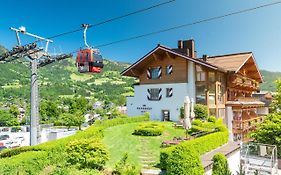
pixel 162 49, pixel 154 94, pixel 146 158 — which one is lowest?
pixel 146 158

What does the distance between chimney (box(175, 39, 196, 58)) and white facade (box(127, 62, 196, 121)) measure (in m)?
2.79

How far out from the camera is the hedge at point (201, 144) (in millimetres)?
12471

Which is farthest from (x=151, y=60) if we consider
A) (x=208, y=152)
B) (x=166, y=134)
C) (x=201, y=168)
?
(x=201, y=168)

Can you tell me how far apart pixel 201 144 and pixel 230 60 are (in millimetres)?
26274

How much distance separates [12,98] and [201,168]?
16932 cm

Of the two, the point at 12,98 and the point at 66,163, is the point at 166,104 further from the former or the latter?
the point at 12,98

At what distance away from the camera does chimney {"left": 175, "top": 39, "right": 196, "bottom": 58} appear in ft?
118

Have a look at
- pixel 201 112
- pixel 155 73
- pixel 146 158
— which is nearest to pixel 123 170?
pixel 146 158

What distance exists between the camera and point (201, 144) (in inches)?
571

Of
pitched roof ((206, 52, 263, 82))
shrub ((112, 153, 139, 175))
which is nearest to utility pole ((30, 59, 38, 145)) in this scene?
shrub ((112, 153, 139, 175))

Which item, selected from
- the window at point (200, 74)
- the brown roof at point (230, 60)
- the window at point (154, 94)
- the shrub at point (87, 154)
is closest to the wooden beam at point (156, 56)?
the window at point (154, 94)

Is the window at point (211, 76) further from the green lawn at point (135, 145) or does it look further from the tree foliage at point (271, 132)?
the green lawn at point (135, 145)

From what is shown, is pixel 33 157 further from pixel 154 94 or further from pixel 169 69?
pixel 169 69

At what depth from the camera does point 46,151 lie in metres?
14.5
